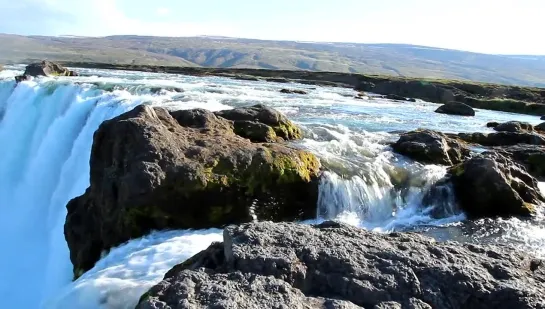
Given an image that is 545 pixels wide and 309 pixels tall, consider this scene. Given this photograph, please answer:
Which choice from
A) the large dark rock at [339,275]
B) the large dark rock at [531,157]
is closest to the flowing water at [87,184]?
the large dark rock at [339,275]

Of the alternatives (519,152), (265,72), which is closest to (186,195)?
(519,152)

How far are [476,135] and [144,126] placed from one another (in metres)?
17.8

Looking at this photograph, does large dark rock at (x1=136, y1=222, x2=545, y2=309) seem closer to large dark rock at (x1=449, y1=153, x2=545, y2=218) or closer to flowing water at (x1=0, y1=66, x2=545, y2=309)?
flowing water at (x1=0, y1=66, x2=545, y2=309)

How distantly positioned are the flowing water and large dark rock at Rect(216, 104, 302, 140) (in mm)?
880

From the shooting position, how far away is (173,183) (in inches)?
473

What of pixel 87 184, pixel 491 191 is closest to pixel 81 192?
pixel 87 184

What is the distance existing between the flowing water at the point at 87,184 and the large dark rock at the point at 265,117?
2.89 feet

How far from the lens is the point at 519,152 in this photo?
2048 centimetres

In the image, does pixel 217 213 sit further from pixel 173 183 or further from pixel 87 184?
pixel 87 184

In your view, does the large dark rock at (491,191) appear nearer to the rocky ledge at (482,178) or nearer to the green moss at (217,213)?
the rocky ledge at (482,178)

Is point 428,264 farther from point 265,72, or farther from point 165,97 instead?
point 265,72

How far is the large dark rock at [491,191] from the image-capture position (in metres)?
14.9

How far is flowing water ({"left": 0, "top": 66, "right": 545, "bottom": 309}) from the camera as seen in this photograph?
374 inches

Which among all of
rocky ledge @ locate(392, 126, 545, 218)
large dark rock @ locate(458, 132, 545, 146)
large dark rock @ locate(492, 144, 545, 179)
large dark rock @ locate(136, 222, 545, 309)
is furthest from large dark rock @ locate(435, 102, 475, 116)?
large dark rock @ locate(136, 222, 545, 309)
